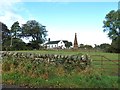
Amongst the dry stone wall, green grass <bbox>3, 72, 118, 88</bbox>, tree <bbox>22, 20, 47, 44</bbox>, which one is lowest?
green grass <bbox>3, 72, 118, 88</bbox>

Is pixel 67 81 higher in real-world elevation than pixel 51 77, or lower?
lower

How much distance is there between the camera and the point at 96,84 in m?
9.16

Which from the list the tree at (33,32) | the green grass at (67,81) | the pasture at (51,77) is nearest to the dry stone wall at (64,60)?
the pasture at (51,77)

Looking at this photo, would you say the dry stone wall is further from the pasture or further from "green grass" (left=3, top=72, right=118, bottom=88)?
"green grass" (left=3, top=72, right=118, bottom=88)

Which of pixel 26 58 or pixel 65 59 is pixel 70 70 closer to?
pixel 65 59

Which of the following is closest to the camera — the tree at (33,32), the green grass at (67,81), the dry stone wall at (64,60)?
the green grass at (67,81)

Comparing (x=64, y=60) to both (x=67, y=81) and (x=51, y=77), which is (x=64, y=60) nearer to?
(x=51, y=77)

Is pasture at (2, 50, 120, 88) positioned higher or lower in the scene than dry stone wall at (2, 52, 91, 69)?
lower

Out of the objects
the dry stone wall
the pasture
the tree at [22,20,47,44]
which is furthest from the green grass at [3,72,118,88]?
the tree at [22,20,47,44]

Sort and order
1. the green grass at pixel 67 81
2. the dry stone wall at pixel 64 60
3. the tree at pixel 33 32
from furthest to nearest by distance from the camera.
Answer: the tree at pixel 33 32, the dry stone wall at pixel 64 60, the green grass at pixel 67 81

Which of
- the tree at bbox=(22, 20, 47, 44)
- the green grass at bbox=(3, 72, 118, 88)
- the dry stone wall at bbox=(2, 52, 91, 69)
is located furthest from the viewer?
the tree at bbox=(22, 20, 47, 44)

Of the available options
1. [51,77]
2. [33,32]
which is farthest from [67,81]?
[33,32]

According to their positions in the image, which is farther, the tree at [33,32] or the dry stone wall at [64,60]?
the tree at [33,32]

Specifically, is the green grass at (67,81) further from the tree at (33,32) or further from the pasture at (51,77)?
the tree at (33,32)
